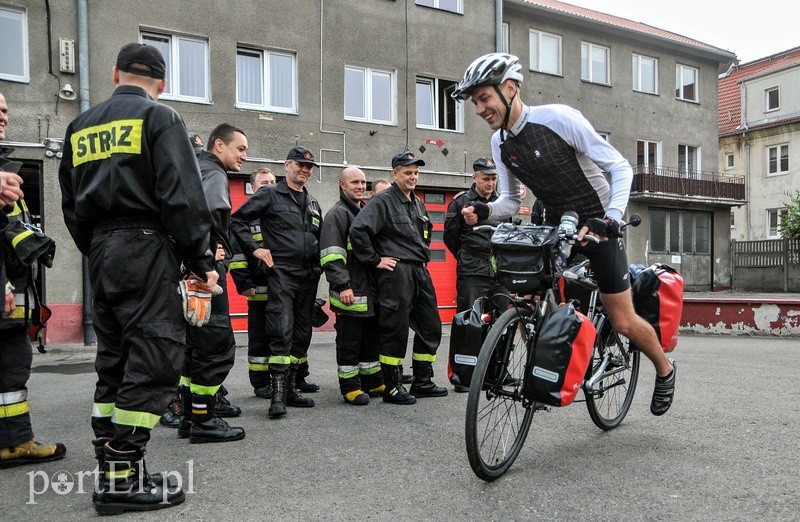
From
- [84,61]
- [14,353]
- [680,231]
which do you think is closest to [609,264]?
[14,353]

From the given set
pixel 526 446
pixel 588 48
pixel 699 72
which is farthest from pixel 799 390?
pixel 699 72

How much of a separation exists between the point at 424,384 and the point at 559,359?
2730 mm

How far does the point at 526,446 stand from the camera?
389cm

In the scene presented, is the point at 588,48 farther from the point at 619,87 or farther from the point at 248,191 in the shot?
the point at 248,191

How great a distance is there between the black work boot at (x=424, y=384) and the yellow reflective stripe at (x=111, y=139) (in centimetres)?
348

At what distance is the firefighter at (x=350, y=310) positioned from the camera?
18.3ft

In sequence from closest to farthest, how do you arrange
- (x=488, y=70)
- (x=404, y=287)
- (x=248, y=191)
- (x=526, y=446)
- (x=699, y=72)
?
(x=488, y=70) → (x=526, y=446) → (x=404, y=287) → (x=248, y=191) → (x=699, y=72)

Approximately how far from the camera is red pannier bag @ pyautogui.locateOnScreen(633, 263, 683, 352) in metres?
4.04

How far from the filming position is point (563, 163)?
12.1 ft

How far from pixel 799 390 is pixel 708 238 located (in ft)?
72.0

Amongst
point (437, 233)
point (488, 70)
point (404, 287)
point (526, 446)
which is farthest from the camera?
point (437, 233)

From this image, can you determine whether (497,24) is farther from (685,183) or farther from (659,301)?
(659,301)

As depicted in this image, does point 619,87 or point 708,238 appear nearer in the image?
point 619,87

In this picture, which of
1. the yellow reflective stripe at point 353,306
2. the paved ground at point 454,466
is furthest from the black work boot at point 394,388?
the yellow reflective stripe at point 353,306
